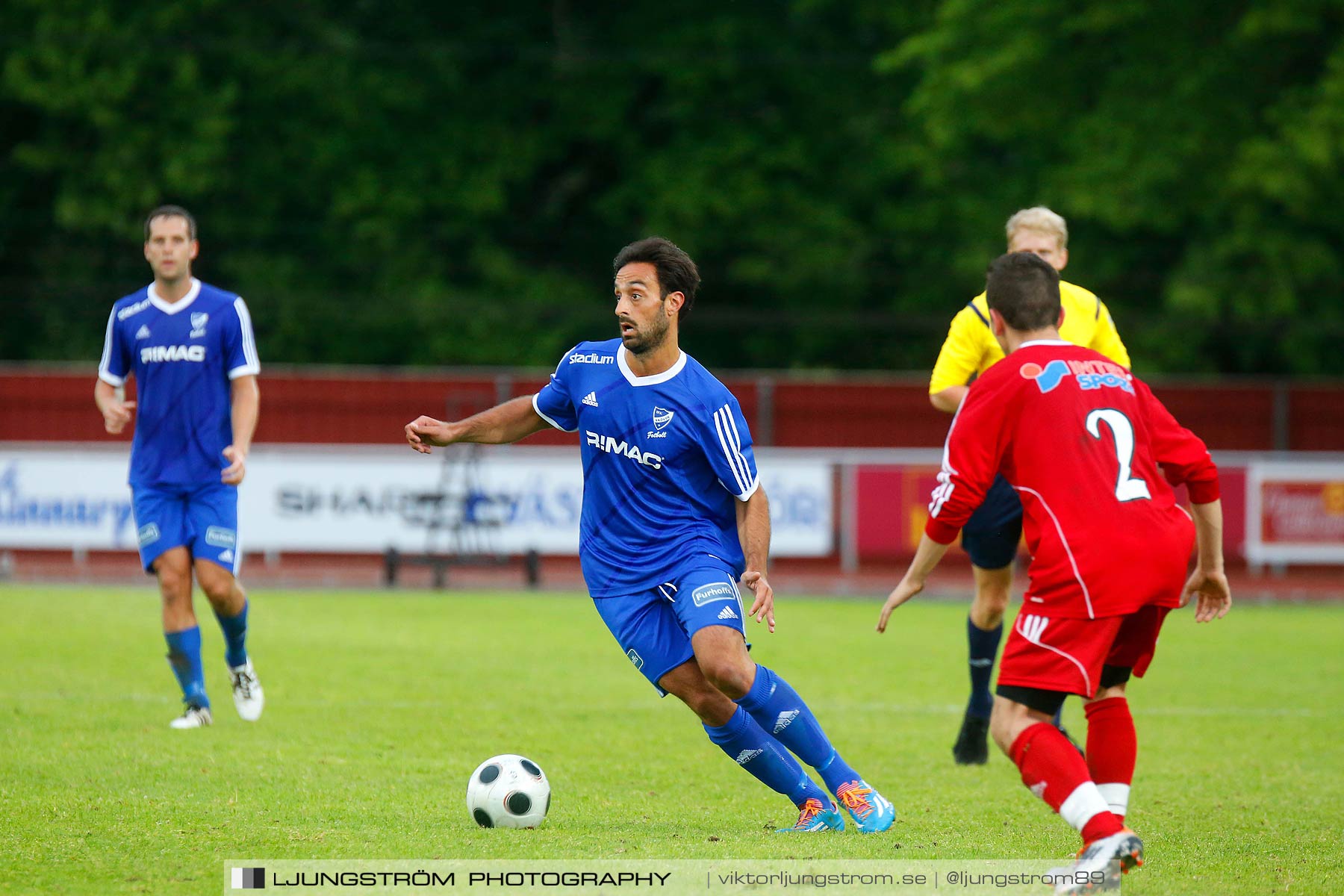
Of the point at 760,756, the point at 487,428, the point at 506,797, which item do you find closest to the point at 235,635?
the point at 487,428

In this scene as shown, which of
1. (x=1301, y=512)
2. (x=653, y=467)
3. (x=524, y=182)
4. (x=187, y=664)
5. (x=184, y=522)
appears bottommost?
(x=187, y=664)

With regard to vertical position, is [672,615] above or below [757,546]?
below

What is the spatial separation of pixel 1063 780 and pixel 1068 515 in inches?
30.6

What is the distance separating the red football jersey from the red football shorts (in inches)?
1.5

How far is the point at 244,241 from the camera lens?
1180 inches

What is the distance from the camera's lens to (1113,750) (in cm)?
505

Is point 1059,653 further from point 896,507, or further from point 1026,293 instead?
point 896,507

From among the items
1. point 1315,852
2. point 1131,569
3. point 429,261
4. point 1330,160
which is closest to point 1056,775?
point 1131,569

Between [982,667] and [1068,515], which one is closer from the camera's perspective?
[1068,515]

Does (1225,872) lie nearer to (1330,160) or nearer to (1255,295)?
(1330,160)

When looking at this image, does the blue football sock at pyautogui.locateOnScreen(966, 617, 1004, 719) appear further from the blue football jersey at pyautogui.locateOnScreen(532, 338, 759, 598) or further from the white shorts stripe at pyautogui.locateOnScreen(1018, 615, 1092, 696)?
the white shorts stripe at pyautogui.locateOnScreen(1018, 615, 1092, 696)

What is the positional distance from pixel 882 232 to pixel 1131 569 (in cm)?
2652

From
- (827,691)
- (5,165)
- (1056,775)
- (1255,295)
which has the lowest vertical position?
(827,691)

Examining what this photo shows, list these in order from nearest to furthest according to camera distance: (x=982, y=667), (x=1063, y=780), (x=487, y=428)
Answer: (x=1063, y=780)
(x=487, y=428)
(x=982, y=667)
